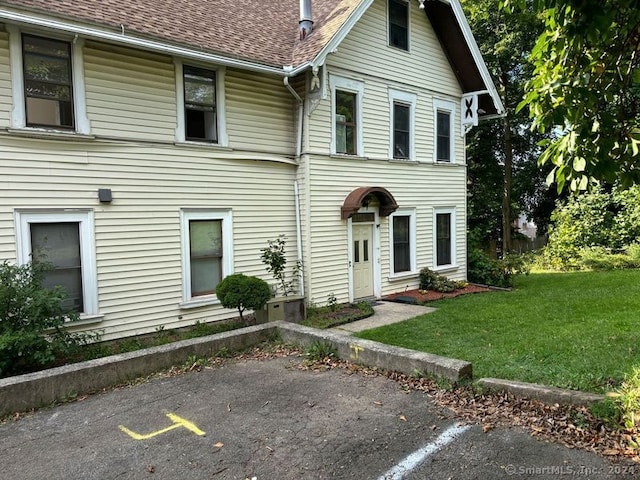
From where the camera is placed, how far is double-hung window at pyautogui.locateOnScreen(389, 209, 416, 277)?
13078mm

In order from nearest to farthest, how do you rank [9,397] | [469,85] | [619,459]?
[619,459] < [9,397] < [469,85]

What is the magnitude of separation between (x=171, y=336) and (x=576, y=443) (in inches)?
285

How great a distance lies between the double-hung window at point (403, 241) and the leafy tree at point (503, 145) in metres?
11.7

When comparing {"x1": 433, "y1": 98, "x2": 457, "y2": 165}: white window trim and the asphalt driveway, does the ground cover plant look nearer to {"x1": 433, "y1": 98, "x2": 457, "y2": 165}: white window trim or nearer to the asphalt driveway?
the asphalt driveway

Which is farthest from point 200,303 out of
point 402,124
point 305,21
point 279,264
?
point 402,124

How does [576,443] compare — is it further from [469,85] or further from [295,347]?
[469,85]

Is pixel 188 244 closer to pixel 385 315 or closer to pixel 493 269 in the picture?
pixel 385 315

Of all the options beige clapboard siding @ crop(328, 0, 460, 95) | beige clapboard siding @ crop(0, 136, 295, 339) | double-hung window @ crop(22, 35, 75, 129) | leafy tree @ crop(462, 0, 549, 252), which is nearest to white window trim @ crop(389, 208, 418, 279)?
beige clapboard siding @ crop(328, 0, 460, 95)

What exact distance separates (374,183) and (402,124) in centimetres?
219

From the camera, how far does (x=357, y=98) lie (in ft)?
38.8

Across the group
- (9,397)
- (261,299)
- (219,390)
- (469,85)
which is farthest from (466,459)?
(469,85)

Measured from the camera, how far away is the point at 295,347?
6.98m

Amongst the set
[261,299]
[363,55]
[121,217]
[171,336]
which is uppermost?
[363,55]

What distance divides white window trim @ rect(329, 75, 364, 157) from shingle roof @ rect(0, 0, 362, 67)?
3.52 feet
